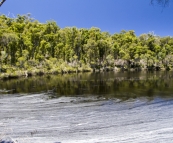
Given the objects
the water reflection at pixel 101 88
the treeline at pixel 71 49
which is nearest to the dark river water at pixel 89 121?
the water reflection at pixel 101 88

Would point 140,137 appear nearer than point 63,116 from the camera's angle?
Yes

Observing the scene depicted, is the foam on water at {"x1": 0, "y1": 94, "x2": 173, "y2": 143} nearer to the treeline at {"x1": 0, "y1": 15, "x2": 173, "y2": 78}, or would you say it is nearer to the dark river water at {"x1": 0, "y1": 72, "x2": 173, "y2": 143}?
the dark river water at {"x1": 0, "y1": 72, "x2": 173, "y2": 143}

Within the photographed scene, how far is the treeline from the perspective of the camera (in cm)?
7088

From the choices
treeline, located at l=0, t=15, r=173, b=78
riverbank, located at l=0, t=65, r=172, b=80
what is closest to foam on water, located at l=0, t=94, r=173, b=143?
riverbank, located at l=0, t=65, r=172, b=80

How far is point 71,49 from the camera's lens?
305 feet

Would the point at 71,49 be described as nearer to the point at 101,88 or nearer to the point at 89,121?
the point at 101,88

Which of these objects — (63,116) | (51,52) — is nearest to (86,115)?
(63,116)

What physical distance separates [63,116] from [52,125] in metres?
2.29

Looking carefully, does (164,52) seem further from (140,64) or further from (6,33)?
(6,33)

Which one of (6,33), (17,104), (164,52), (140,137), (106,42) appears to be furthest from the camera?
(164,52)

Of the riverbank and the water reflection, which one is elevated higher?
the riverbank

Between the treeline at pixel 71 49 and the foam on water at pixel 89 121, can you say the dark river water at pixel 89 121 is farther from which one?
the treeline at pixel 71 49

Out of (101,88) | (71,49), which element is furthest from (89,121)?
(71,49)

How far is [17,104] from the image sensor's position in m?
21.6
